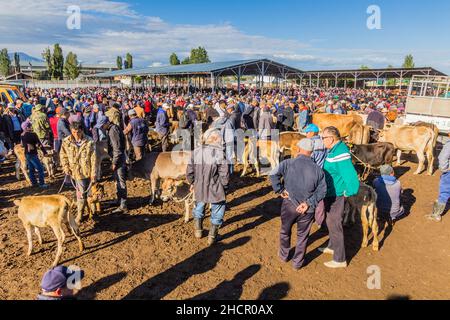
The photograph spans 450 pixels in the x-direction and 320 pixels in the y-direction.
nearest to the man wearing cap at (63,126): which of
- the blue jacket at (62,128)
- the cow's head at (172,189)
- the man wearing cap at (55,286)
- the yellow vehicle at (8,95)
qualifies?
the blue jacket at (62,128)

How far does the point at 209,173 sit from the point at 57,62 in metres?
75.8

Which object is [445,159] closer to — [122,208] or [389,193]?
[389,193]

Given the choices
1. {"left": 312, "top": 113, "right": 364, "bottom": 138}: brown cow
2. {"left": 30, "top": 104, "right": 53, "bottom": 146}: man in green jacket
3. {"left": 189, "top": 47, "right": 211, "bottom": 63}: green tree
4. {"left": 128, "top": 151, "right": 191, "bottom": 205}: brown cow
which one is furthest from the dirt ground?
{"left": 189, "top": 47, "right": 211, "bottom": 63}: green tree

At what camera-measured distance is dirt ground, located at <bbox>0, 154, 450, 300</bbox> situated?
14.5ft

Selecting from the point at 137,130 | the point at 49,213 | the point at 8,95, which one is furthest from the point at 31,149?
the point at 8,95

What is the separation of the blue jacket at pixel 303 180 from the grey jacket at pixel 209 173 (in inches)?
41.3

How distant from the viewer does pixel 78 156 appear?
18.8 feet

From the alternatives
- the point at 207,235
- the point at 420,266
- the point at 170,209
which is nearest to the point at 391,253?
the point at 420,266

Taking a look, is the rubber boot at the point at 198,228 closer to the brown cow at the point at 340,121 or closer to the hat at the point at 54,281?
the hat at the point at 54,281

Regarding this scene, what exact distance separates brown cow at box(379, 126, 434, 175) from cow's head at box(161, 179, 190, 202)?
730 centimetres

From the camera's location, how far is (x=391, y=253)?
5.44m

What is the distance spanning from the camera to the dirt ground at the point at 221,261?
14.5ft

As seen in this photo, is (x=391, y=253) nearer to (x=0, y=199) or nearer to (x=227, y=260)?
(x=227, y=260)
